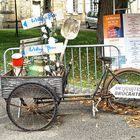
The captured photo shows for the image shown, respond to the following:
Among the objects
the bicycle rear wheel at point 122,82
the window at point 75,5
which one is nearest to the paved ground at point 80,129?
the bicycle rear wheel at point 122,82

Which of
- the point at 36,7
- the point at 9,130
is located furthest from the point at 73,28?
the point at 36,7

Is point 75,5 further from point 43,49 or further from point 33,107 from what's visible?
point 33,107

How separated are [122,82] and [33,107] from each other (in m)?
1.52

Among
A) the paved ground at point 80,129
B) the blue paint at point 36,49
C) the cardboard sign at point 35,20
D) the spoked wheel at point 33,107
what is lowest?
the paved ground at point 80,129

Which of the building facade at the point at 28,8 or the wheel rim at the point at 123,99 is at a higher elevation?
the building facade at the point at 28,8

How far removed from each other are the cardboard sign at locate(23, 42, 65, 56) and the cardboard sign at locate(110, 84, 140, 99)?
3.33 ft

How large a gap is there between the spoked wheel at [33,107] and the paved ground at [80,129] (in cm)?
14

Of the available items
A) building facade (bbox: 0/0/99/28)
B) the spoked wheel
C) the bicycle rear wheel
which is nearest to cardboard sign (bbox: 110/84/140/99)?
the bicycle rear wheel

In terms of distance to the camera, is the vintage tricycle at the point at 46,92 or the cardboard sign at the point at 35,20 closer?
the vintage tricycle at the point at 46,92

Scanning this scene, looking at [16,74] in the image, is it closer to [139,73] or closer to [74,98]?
[74,98]

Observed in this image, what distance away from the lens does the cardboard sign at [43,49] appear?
8.12 meters

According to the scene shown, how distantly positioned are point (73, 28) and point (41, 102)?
1.27 m

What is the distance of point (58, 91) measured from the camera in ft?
25.6

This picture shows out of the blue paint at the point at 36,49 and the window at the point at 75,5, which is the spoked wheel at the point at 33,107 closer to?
the blue paint at the point at 36,49
